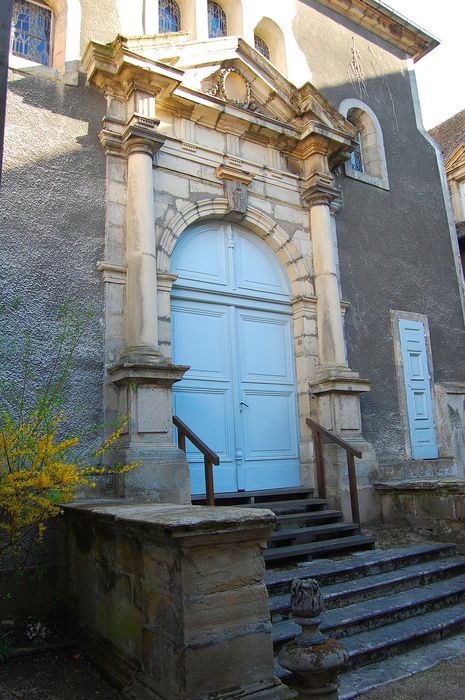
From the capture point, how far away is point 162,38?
621 cm

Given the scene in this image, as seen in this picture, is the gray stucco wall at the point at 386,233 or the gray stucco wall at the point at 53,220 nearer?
the gray stucco wall at the point at 53,220

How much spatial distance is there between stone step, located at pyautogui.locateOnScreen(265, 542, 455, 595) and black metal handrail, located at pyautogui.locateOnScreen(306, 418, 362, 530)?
55cm

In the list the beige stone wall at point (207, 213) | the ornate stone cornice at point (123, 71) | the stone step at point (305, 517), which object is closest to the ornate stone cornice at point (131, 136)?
the beige stone wall at point (207, 213)

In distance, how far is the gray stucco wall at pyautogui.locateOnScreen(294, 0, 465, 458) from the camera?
7.52 m

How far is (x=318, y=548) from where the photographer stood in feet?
16.6

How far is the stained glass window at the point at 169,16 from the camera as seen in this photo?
23.3ft

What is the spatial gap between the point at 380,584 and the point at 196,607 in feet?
8.11

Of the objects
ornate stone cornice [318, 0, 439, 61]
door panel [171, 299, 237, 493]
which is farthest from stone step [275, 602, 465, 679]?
ornate stone cornice [318, 0, 439, 61]

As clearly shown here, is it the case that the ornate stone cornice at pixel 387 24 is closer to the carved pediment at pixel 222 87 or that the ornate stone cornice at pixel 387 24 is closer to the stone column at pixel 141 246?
the carved pediment at pixel 222 87

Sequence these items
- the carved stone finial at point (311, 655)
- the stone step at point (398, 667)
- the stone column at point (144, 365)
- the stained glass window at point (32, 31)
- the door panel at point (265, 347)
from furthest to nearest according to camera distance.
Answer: the door panel at point (265, 347)
the stained glass window at point (32, 31)
the stone column at point (144, 365)
the stone step at point (398, 667)
the carved stone finial at point (311, 655)

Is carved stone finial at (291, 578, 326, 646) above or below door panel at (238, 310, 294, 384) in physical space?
below

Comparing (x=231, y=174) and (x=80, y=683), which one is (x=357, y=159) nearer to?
(x=231, y=174)

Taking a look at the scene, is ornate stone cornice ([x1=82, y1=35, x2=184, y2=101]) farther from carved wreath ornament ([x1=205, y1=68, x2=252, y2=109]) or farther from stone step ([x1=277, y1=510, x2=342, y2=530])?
stone step ([x1=277, y1=510, x2=342, y2=530])

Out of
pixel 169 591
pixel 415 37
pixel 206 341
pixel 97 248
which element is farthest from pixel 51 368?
pixel 415 37
